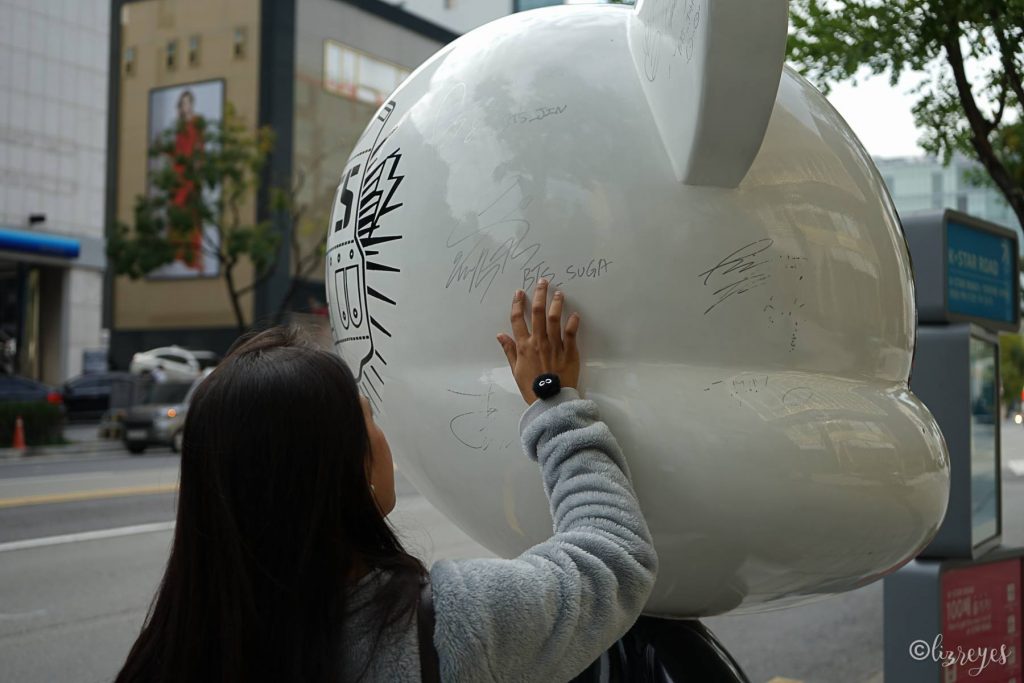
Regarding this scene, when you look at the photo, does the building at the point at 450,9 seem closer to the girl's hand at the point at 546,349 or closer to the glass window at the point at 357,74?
the glass window at the point at 357,74

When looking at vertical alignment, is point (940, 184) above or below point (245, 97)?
below

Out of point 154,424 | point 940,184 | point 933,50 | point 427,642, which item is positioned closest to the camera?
point 427,642

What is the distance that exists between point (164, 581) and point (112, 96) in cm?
4112

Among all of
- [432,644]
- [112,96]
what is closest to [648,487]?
[432,644]

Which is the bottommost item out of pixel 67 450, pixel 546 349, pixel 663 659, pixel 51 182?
pixel 67 450

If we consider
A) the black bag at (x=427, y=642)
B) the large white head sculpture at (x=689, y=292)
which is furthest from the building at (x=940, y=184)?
the black bag at (x=427, y=642)

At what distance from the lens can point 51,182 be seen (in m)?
26.1

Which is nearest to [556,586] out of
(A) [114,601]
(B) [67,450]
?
(A) [114,601]

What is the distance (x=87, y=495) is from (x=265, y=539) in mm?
11187

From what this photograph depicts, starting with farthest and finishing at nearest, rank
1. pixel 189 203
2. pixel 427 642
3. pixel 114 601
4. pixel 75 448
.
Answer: pixel 189 203, pixel 75 448, pixel 114 601, pixel 427 642

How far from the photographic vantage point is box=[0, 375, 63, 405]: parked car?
2066 centimetres
